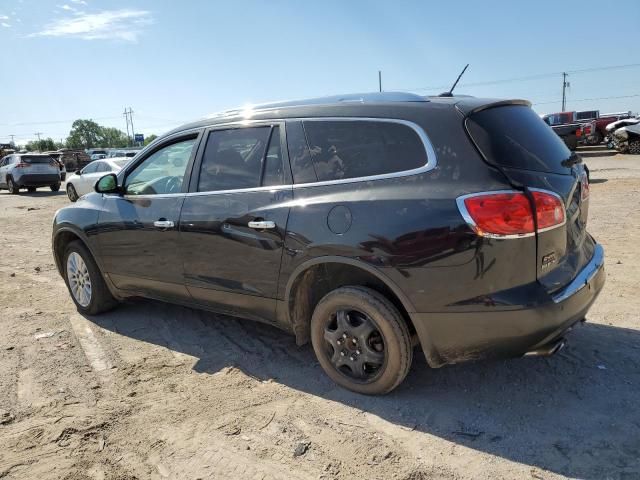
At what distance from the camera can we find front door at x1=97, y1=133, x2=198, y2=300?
4.10m

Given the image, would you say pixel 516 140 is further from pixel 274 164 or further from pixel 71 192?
pixel 71 192

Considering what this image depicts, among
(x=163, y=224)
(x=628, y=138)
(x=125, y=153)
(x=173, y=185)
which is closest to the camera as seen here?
(x=163, y=224)

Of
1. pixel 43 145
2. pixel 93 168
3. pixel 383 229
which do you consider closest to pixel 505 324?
pixel 383 229

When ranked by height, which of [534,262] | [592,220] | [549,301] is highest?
[534,262]

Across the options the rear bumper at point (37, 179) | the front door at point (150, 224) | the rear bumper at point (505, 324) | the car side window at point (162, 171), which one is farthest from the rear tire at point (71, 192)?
the rear bumper at point (505, 324)

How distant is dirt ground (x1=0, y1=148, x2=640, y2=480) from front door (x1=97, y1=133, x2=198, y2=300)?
0.53 meters

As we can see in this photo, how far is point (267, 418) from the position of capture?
3.13 metres

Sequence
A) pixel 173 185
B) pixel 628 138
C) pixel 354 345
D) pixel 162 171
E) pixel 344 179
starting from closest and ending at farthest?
1. pixel 344 179
2. pixel 354 345
3. pixel 173 185
4. pixel 162 171
5. pixel 628 138

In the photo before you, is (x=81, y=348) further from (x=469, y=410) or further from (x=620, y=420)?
(x=620, y=420)

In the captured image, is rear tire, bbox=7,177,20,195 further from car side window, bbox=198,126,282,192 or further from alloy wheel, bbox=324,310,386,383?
alloy wheel, bbox=324,310,386,383

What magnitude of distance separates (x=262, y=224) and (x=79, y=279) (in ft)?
8.91

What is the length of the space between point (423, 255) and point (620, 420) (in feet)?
4.78

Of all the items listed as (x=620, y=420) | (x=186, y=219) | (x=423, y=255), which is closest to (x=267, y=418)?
(x=423, y=255)

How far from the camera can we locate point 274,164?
3.55 meters
